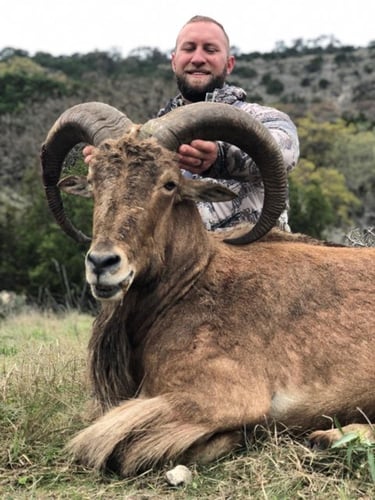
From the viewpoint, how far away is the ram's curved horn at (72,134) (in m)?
5.27

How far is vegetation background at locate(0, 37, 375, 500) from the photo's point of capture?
4184 millimetres

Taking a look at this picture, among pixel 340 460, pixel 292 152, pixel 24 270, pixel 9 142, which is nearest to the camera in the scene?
pixel 340 460

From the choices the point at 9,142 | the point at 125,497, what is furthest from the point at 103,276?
the point at 9,142

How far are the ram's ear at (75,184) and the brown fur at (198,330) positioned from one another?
0.71 m

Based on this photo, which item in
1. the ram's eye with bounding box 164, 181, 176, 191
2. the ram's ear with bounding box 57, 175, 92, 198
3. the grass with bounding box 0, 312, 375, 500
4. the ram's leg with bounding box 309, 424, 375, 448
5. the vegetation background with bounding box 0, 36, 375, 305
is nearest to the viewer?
the grass with bounding box 0, 312, 375, 500

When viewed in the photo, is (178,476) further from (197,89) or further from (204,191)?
(197,89)

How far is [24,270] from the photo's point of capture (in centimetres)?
2205

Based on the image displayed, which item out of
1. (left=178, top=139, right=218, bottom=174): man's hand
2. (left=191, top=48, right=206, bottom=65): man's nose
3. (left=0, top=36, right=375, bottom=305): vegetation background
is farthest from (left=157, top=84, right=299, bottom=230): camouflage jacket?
(left=0, top=36, right=375, bottom=305): vegetation background

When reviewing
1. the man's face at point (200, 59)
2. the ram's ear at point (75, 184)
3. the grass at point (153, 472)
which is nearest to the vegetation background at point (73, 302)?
the grass at point (153, 472)

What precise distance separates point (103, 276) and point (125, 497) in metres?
1.20

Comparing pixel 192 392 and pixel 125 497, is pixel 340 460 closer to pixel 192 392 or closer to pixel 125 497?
pixel 192 392

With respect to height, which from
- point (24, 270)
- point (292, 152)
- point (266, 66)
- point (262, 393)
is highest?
point (266, 66)

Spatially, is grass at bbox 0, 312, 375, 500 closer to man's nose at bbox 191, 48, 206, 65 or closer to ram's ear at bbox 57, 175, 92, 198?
ram's ear at bbox 57, 175, 92, 198

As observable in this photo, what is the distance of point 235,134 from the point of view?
5207 mm
